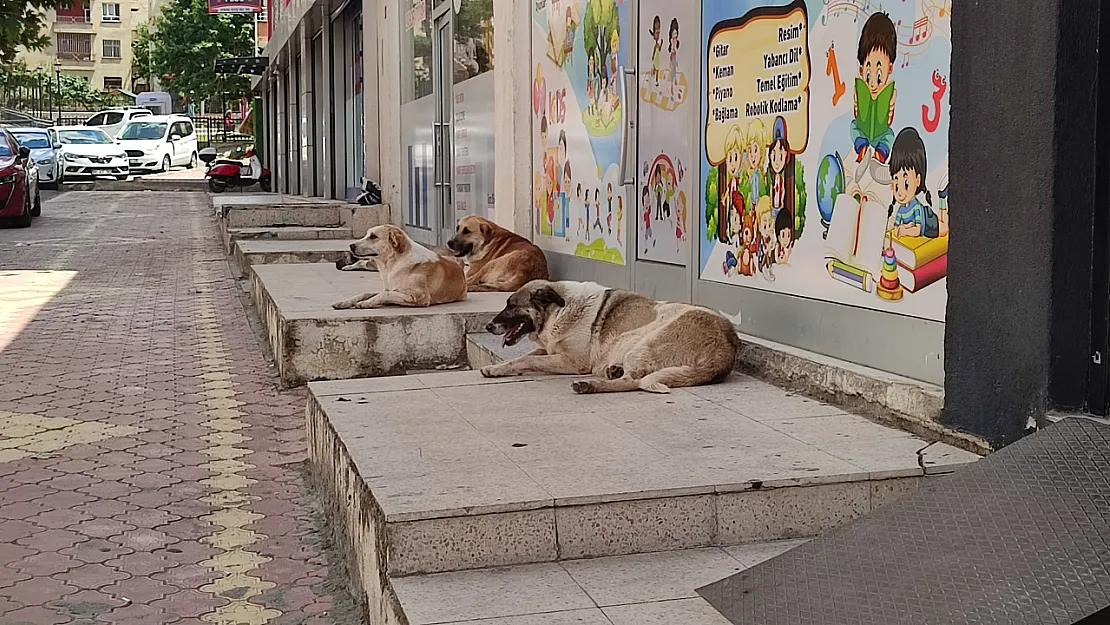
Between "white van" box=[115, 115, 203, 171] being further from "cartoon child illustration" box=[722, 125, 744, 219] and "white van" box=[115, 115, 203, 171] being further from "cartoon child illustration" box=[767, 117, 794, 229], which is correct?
"cartoon child illustration" box=[767, 117, 794, 229]

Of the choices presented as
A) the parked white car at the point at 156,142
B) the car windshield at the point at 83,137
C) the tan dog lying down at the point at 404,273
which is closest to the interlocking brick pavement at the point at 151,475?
the tan dog lying down at the point at 404,273

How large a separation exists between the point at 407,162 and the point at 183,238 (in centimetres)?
741

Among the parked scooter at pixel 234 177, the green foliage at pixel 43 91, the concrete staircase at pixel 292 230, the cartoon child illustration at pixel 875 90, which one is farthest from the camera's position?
the green foliage at pixel 43 91

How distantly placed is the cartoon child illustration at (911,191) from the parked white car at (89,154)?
1422 inches

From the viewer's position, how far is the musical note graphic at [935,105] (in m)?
4.70

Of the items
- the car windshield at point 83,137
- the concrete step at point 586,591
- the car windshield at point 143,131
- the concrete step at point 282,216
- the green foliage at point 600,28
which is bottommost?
the concrete step at point 586,591

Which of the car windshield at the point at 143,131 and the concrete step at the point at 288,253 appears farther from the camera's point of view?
the car windshield at the point at 143,131

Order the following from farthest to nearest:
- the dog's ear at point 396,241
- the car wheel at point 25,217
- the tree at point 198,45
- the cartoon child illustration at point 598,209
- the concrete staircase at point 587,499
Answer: the tree at point 198,45
the car wheel at point 25,217
the dog's ear at point 396,241
the cartoon child illustration at point 598,209
the concrete staircase at point 587,499

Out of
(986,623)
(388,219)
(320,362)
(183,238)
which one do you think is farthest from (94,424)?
(183,238)

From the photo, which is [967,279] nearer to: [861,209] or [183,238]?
[861,209]

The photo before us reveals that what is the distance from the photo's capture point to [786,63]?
582 centimetres

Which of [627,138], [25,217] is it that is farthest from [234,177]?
[627,138]

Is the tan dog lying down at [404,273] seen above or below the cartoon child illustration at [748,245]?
below

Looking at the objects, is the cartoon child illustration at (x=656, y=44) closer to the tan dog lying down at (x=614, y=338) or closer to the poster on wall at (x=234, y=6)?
the tan dog lying down at (x=614, y=338)
